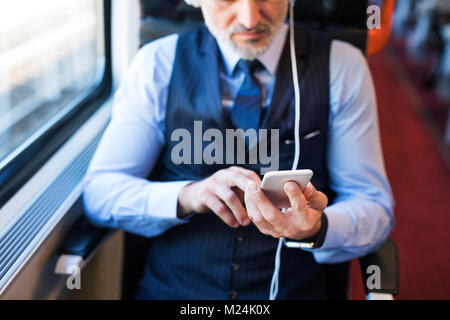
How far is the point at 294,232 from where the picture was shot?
917mm

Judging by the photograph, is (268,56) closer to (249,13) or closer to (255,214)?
(249,13)

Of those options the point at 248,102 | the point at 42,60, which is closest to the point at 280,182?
the point at 248,102

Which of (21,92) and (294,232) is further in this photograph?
(21,92)

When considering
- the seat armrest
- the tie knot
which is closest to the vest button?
the seat armrest

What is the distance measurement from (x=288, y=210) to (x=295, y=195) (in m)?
0.10

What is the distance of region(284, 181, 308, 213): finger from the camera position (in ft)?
2.62

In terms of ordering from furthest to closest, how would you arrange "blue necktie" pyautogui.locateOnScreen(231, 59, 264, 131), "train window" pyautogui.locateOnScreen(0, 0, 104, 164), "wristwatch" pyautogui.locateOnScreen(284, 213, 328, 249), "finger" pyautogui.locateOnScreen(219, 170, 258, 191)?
"train window" pyautogui.locateOnScreen(0, 0, 104, 164) → "blue necktie" pyautogui.locateOnScreen(231, 59, 264, 131) → "wristwatch" pyautogui.locateOnScreen(284, 213, 328, 249) → "finger" pyautogui.locateOnScreen(219, 170, 258, 191)

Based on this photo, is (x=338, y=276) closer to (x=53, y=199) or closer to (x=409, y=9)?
(x=53, y=199)

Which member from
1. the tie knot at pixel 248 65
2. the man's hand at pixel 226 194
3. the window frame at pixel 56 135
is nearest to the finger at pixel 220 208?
the man's hand at pixel 226 194

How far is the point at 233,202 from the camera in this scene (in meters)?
0.96

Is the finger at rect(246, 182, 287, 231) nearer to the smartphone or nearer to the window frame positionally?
the smartphone

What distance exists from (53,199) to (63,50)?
105cm


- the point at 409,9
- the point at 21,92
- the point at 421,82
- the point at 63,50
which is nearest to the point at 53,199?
the point at 21,92

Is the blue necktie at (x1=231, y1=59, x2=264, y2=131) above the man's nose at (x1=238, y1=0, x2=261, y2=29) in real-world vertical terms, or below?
below
